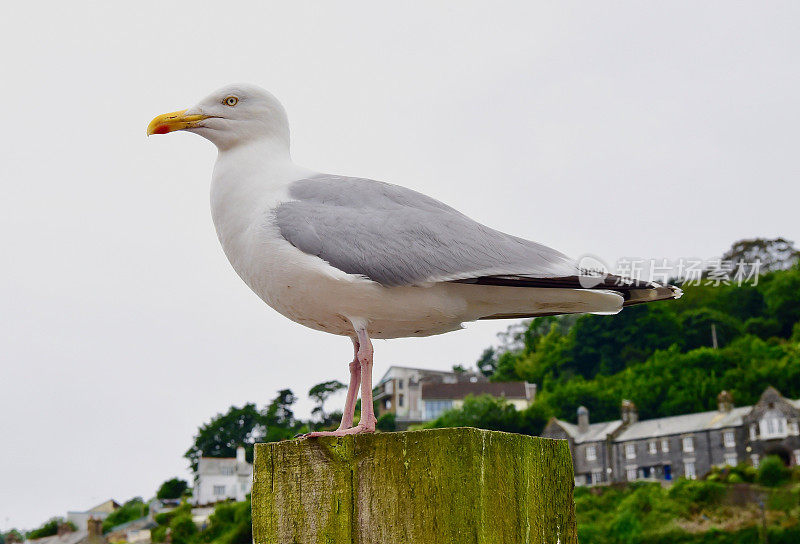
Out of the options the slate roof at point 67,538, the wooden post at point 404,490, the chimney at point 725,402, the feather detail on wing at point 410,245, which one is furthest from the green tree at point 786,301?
the wooden post at point 404,490

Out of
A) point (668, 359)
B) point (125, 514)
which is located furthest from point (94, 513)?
point (668, 359)

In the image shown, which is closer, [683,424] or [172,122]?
[172,122]

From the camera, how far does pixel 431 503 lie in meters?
2.21

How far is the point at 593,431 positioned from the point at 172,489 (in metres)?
37.9

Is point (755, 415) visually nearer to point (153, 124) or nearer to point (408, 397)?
point (408, 397)

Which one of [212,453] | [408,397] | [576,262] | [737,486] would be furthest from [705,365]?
[576,262]

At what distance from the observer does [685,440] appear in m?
55.5

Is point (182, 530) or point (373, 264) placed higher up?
point (373, 264)

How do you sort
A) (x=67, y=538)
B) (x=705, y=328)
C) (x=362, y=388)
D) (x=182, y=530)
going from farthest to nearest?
(x=705, y=328) < (x=67, y=538) < (x=182, y=530) < (x=362, y=388)

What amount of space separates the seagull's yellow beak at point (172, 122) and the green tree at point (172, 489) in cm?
7811

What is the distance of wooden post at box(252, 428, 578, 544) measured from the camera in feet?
7.25

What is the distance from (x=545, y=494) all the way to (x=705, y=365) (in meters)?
65.9

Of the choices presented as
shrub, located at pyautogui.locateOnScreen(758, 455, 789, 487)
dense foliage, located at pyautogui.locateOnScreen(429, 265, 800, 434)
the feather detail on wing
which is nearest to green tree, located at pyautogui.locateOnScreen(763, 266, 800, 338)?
dense foliage, located at pyautogui.locateOnScreen(429, 265, 800, 434)

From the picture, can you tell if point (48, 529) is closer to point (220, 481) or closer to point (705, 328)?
point (220, 481)
